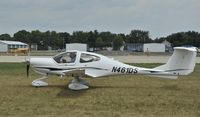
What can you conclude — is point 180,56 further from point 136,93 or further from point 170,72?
point 136,93

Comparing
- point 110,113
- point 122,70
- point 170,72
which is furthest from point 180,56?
point 110,113

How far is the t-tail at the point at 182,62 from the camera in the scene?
1505 cm

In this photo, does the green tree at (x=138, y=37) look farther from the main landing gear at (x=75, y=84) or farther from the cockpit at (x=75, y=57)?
the cockpit at (x=75, y=57)

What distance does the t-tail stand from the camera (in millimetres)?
15047

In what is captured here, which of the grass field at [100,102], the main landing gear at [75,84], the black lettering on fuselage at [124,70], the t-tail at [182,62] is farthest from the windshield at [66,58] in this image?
the t-tail at [182,62]

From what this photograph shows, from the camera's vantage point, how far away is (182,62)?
50.1 ft

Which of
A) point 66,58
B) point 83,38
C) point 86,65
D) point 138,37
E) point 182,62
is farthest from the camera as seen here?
point 138,37

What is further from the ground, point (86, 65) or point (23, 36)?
point (23, 36)

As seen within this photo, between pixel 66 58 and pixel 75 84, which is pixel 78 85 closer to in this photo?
pixel 75 84

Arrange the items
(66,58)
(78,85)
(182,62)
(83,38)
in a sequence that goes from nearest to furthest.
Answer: (182,62), (78,85), (66,58), (83,38)

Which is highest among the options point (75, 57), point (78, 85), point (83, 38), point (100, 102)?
point (83, 38)

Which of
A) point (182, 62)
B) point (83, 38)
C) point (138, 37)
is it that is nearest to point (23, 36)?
point (83, 38)

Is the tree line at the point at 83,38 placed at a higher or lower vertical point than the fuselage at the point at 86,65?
higher

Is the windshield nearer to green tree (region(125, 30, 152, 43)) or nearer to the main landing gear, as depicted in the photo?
the main landing gear
